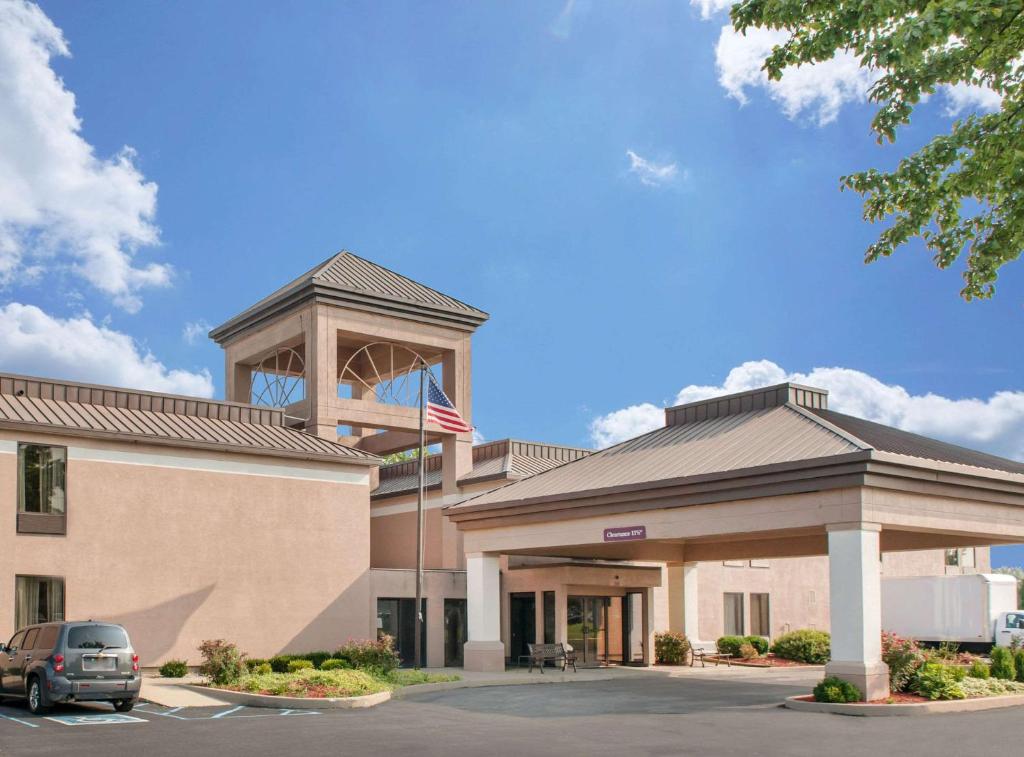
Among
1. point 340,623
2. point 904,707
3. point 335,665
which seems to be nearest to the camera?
point 904,707

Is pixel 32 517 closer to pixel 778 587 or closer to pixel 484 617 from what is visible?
pixel 484 617

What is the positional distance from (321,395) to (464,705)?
57.8ft

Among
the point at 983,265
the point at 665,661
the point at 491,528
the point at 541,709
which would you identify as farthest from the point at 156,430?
the point at 983,265

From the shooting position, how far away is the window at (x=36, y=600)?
2894 cm

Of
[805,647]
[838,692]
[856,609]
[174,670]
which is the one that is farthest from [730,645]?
[174,670]

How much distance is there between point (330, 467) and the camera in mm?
35688

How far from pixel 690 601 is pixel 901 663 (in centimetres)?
1541

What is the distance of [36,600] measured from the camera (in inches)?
1154

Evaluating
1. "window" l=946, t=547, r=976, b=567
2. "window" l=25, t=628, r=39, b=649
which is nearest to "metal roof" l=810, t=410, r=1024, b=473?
"window" l=25, t=628, r=39, b=649

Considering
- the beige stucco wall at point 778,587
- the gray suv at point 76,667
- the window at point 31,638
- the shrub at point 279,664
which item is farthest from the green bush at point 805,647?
the window at point 31,638

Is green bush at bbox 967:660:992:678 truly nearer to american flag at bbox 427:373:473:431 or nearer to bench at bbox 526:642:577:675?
bench at bbox 526:642:577:675

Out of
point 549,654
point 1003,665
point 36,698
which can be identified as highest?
point 36,698

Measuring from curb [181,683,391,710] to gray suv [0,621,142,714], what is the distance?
2515mm

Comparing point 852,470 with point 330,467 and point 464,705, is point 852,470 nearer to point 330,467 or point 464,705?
point 464,705
